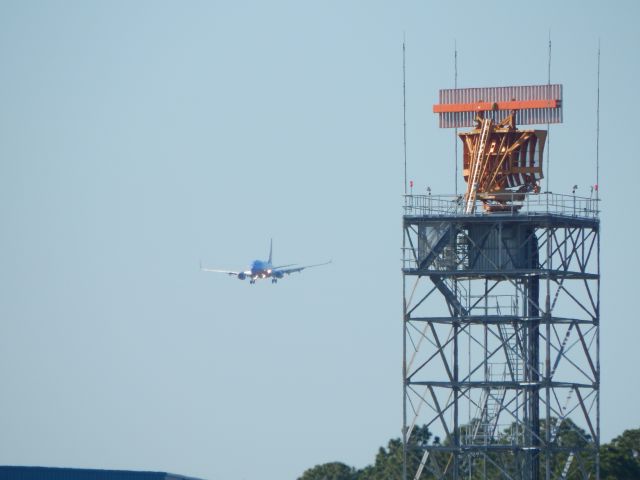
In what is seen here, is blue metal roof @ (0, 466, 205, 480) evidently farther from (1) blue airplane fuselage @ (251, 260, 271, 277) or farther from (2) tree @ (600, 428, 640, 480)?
(1) blue airplane fuselage @ (251, 260, 271, 277)

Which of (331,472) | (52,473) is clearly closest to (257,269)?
(331,472)

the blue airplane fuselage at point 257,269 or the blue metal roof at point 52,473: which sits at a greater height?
the blue airplane fuselage at point 257,269

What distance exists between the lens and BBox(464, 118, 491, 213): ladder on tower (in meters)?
92.8

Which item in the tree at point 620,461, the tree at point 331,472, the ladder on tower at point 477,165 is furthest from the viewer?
the tree at point 331,472

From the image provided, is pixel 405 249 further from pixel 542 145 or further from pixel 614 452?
pixel 614 452

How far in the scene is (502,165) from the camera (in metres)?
93.8

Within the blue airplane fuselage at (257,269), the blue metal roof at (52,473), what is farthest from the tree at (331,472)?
the blue metal roof at (52,473)

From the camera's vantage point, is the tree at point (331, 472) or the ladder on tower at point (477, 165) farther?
the tree at point (331, 472)

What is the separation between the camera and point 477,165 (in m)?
93.9

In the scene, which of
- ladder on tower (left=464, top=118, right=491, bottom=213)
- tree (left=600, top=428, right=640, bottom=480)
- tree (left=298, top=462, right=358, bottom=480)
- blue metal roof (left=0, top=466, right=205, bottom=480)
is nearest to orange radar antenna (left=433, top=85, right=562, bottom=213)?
ladder on tower (left=464, top=118, right=491, bottom=213)

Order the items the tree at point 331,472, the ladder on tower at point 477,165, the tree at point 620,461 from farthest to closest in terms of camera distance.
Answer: the tree at point 331,472 < the tree at point 620,461 < the ladder on tower at point 477,165

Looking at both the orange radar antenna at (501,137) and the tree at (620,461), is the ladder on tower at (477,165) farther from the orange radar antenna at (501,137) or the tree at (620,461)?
the tree at (620,461)

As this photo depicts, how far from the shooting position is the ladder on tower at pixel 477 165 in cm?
9275

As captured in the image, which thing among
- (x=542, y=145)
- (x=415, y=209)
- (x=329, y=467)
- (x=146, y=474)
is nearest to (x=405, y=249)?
(x=415, y=209)
